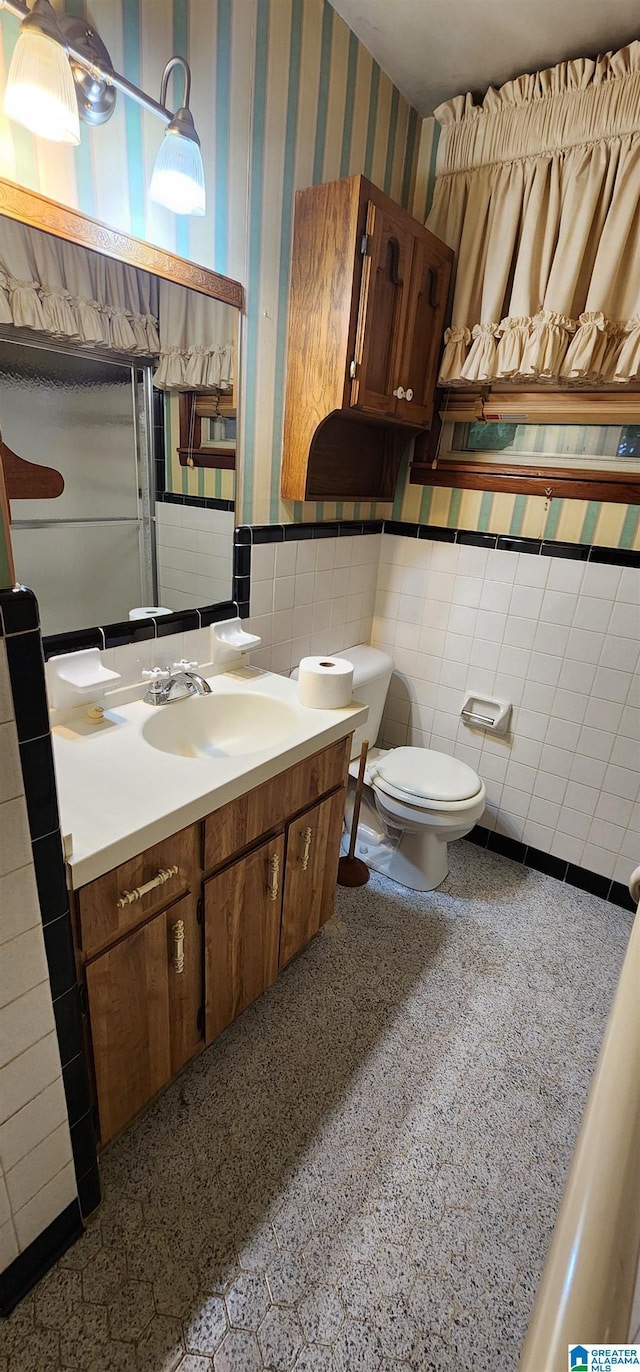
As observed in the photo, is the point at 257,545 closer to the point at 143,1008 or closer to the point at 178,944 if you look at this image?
the point at 178,944

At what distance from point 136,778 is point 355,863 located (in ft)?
4.01

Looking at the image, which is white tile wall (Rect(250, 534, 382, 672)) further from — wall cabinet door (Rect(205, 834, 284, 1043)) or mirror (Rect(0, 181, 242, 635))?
wall cabinet door (Rect(205, 834, 284, 1043))

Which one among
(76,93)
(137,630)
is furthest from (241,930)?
(76,93)

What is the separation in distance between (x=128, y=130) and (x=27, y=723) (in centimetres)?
123

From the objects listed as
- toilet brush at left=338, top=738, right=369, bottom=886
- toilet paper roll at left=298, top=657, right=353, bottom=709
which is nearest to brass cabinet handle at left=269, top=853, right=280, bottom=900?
toilet paper roll at left=298, top=657, right=353, bottom=709

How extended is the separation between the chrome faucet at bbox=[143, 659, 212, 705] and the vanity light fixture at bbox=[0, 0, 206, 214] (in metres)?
1.01

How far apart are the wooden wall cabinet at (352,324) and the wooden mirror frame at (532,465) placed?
7.1 inches

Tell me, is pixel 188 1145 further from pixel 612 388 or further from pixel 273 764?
pixel 612 388

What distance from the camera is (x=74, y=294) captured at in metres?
1.17

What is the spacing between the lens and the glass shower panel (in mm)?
1139

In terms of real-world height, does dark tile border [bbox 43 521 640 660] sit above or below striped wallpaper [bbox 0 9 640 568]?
below

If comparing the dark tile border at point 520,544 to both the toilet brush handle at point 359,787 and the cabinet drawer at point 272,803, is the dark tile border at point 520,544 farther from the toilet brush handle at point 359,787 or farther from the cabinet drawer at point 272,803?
the cabinet drawer at point 272,803

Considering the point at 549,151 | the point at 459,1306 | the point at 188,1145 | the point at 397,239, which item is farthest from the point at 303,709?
the point at 549,151

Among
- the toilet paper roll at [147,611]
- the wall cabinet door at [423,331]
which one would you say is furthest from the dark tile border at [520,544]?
the toilet paper roll at [147,611]
